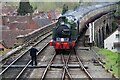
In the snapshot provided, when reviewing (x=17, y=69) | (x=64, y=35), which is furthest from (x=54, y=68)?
(x=64, y=35)

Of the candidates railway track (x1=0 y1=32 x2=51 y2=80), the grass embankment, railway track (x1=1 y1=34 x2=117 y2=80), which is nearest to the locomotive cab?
railway track (x1=1 y1=34 x2=117 y2=80)

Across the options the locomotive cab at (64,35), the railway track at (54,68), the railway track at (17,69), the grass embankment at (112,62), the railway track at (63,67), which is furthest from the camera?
the locomotive cab at (64,35)

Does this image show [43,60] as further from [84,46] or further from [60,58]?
[84,46]

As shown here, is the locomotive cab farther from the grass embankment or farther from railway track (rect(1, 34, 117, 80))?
the grass embankment

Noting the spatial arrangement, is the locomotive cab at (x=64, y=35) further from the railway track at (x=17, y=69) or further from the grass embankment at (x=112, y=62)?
the grass embankment at (x=112, y=62)

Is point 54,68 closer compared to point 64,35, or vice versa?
point 54,68

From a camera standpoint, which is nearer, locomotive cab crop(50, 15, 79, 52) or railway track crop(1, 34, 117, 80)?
railway track crop(1, 34, 117, 80)

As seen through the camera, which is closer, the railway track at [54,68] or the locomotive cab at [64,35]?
the railway track at [54,68]

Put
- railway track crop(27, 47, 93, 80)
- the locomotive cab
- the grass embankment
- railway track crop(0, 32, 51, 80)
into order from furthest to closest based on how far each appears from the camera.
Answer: the locomotive cab < the grass embankment < railway track crop(0, 32, 51, 80) < railway track crop(27, 47, 93, 80)

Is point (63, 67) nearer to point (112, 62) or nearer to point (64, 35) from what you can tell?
point (112, 62)

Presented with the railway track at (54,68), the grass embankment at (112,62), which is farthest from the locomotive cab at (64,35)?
the grass embankment at (112,62)

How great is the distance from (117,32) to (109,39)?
137cm

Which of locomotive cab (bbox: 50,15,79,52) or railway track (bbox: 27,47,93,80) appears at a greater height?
locomotive cab (bbox: 50,15,79,52)

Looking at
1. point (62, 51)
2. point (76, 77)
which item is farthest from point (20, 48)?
point (76, 77)
